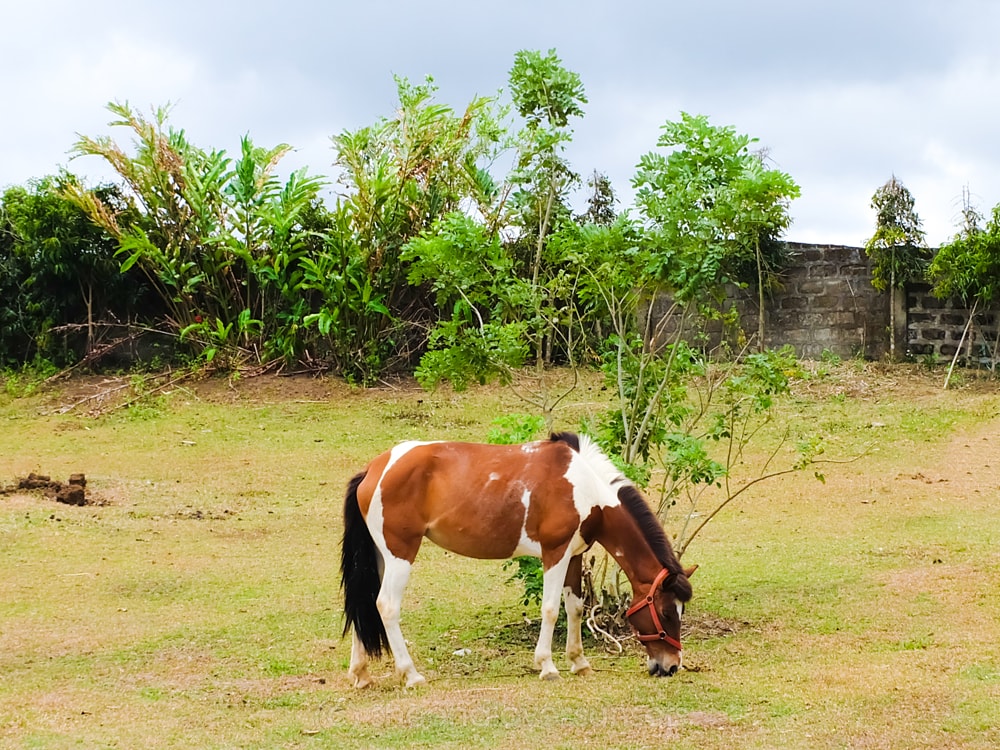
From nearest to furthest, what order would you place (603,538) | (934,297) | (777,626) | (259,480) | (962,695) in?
(962,695) < (603,538) < (777,626) < (259,480) < (934,297)

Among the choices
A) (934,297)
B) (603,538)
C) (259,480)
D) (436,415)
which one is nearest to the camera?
(603,538)

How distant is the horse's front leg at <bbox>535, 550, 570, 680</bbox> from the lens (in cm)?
613

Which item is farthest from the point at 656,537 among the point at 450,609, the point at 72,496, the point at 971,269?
the point at 971,269

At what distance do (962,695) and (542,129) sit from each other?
4.29m

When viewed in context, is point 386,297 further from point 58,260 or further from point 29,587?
point 29,587

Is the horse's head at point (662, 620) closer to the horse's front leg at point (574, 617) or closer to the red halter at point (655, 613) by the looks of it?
the red halter at point (655, 613)

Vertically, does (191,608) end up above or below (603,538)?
below

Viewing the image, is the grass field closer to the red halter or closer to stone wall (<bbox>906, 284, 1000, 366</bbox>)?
the red halter

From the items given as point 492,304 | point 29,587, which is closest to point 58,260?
point 29,587

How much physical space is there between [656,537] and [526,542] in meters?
0.70

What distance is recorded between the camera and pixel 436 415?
52.3ft

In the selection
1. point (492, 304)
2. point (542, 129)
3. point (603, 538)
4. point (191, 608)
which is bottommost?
point (191, 608)

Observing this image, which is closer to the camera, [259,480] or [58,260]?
[259,480]

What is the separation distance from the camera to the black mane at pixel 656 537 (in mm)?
6016
